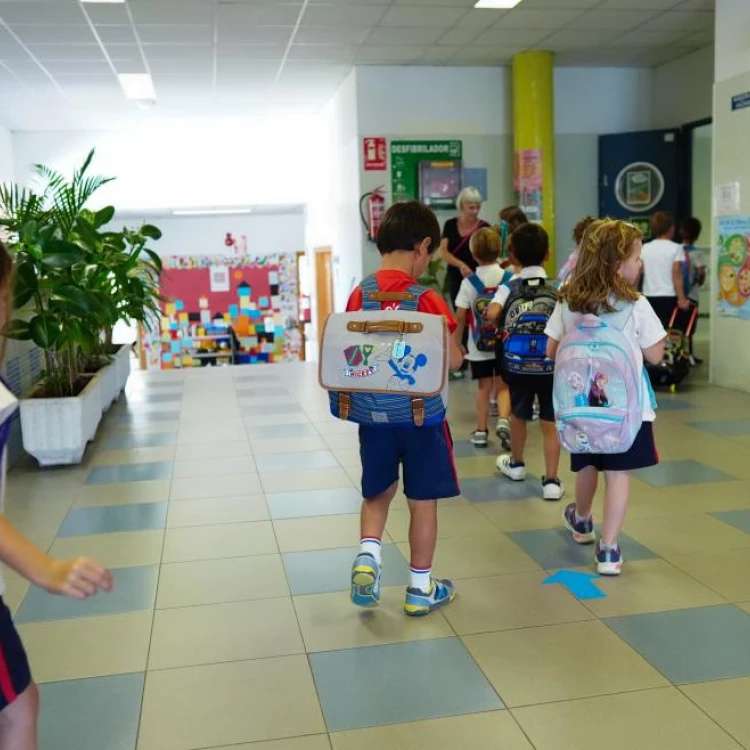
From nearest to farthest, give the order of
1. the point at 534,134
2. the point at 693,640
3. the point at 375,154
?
the point at 693,640, the point at 534,134, the point at 375,154

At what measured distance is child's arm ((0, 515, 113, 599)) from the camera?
1.21 m

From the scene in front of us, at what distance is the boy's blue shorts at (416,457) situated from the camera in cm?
256

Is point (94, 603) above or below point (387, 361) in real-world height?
below

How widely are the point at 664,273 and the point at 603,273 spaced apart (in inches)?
162

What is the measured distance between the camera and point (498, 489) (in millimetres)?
3939

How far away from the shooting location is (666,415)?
17.9ft

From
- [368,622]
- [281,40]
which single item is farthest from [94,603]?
[281,40]

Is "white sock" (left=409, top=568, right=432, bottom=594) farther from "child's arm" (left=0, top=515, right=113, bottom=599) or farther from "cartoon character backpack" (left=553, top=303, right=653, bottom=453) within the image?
"child's arm" (left=0, top=515, right=113, bottom=599)

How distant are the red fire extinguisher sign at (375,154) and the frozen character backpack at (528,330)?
511 cm

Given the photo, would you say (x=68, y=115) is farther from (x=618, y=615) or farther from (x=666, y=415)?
(x=618, y=615)

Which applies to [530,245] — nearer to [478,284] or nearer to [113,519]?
[478,284]

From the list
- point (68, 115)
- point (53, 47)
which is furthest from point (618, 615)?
point (68, 115)

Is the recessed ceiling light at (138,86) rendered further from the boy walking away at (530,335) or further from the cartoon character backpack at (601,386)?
the cartoon character backpack at (601,386)

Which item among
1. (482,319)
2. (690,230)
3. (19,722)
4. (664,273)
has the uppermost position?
(690,230)
